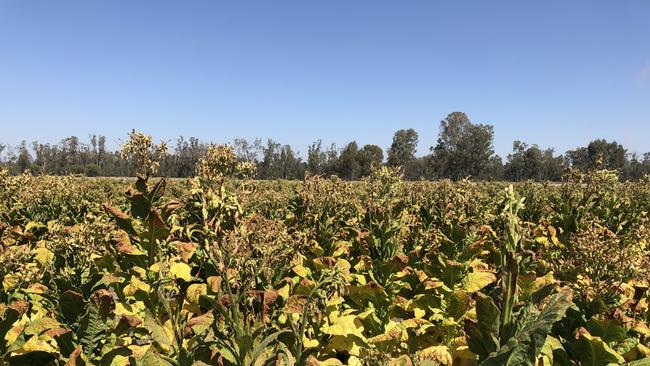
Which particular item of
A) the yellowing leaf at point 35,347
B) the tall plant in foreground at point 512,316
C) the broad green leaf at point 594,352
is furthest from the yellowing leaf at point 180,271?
the broad green leaf at point 594,352

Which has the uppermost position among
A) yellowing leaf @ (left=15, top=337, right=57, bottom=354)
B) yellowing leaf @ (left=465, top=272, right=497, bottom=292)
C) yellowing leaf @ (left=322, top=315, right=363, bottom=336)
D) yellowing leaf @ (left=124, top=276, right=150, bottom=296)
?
yellowing leaf @ (left=124, top=276, right=150, bottom=296)

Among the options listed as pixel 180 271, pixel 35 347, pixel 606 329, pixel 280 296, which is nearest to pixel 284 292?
pixel 280 296

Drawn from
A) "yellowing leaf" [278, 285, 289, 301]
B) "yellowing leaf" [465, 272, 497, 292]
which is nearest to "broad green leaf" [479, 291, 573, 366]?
"yellowing leaf" [278, 285, 289, 301]

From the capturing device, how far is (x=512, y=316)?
2270 millimetres

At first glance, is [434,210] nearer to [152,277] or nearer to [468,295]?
[468,295]

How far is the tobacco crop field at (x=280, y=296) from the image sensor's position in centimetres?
239

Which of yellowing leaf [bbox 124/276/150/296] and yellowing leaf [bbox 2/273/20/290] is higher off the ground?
yellowing leaf [bbox 2/273/20/290]

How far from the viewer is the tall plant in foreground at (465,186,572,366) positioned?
205cm

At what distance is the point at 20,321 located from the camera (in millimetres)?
3420

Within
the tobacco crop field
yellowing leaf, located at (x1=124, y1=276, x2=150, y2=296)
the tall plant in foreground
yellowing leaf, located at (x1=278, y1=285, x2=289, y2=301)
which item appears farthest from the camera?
yellowing leaf, located at (x1=278, y1=285, x2=289, y2=301)

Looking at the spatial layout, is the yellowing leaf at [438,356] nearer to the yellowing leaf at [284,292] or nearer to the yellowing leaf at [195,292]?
the yellowing leaf at [284,292]

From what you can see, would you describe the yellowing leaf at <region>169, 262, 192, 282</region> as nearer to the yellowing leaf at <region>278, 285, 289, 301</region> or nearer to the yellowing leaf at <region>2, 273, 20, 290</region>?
the yellowing leaf at <region>278, 285, 289, 301</region>

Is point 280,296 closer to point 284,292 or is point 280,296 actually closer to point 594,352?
point 284,292

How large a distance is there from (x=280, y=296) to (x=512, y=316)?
7.08 feet
